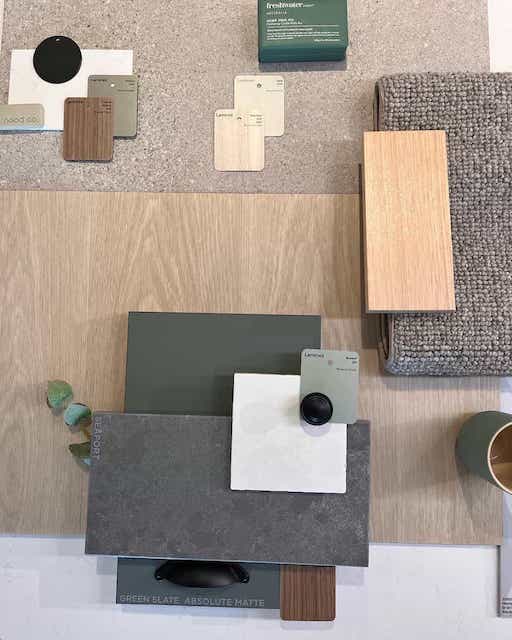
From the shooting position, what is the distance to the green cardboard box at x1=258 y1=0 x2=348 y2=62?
799mm

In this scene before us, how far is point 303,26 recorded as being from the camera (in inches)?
31.5

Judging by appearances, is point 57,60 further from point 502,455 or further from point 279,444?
point 502,455

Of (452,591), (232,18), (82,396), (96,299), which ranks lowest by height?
(452,591)

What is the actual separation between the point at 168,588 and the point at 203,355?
33cm

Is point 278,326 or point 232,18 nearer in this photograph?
point 278,326

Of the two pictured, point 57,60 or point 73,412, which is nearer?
point 73,412

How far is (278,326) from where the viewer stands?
0.71 m

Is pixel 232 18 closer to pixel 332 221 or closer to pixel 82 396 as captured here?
pixel 332 221

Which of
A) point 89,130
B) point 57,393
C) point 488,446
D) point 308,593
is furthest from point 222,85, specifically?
point 308,593

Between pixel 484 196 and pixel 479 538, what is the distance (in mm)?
481

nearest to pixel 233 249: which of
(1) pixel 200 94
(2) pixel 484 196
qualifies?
(1) pixel 200 94

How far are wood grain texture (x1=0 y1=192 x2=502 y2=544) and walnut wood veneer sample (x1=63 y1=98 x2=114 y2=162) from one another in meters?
0.07

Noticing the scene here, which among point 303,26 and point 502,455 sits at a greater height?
point 303,26

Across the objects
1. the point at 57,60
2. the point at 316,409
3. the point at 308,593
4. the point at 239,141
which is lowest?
the point at 308,593
